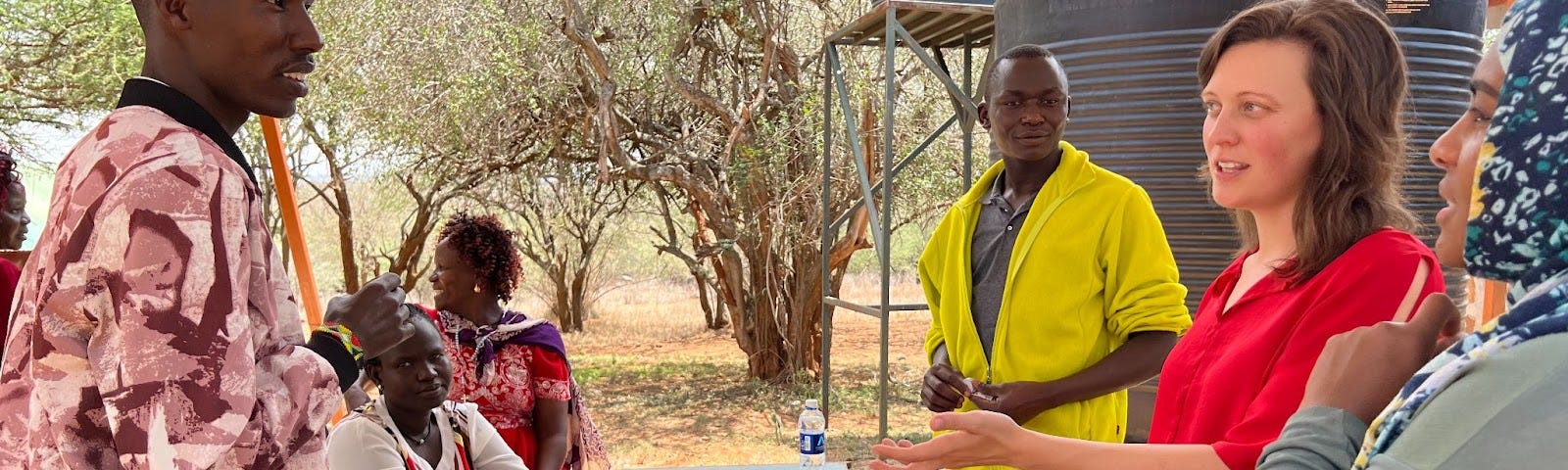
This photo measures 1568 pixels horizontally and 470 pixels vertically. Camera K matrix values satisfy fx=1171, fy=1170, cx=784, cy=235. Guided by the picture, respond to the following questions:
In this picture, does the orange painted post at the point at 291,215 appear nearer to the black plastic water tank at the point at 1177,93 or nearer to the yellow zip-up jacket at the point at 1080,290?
the yellow zip-up jacket at the point at 1080,290

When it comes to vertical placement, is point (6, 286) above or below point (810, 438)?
above

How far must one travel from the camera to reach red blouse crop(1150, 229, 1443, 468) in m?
1.34

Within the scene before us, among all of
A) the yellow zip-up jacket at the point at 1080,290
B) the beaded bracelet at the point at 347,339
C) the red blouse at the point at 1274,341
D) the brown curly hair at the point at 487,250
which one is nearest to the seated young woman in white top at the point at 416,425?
the brown curly hair at the point at 487,250

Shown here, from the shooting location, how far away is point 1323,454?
3.46 ft

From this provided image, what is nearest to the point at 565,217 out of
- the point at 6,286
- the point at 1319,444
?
the point at 6,286

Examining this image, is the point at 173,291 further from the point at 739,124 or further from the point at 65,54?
the point at 65,54

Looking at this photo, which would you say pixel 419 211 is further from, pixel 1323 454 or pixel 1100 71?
pixel 1323 454

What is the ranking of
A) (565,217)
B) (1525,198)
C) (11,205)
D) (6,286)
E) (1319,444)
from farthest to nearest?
(565,217) < (11,205) < (6,286) < (1319,444) < (1525,198)

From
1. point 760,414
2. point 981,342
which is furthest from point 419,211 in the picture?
point 981,342

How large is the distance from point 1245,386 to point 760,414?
10753 mm

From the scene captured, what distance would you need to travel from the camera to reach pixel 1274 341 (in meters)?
1.41

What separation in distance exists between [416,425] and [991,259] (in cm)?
144

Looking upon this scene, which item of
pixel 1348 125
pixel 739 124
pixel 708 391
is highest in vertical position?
pixel 739 124

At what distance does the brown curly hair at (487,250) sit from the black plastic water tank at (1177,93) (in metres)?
2.01
